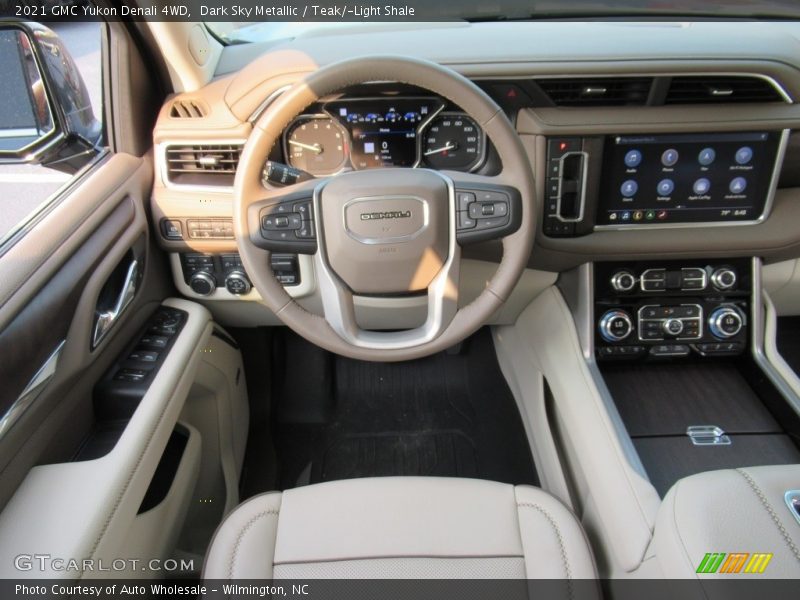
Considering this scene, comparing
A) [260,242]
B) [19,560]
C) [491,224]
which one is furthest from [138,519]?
[491,224]

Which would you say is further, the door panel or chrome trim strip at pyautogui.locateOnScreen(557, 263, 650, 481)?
chrome trim strip at pyautogui.locateOnScreen(557, 263, 650, 481)

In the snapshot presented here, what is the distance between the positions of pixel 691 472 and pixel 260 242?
1029 millimetres

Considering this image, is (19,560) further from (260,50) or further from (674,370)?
(674,370)

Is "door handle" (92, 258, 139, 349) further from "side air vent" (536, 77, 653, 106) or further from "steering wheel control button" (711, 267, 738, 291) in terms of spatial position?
"steering wheel control button" (711, 267, 738, 291)

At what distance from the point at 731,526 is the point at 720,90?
40.2 inches

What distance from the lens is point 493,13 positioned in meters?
1.59

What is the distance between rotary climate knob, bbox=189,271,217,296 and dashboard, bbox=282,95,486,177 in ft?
1.24

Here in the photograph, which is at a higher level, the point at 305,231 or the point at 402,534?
the point at 305,231


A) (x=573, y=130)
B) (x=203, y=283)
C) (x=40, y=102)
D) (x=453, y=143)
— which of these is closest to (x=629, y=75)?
(x=573, y=130)

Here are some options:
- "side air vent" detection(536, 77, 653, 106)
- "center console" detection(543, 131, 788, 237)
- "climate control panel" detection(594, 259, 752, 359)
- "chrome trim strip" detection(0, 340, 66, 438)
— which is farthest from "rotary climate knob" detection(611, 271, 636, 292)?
"chrome trim strip" detection(0, 340, 66, 438)

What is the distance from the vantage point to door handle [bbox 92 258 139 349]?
1.21 metres

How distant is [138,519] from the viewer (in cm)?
109

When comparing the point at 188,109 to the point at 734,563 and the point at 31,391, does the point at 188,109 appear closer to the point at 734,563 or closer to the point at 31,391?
the point at 31,391

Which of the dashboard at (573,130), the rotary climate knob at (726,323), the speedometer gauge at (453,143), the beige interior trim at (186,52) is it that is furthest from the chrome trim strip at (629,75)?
the beige interior trim at (186,52)
